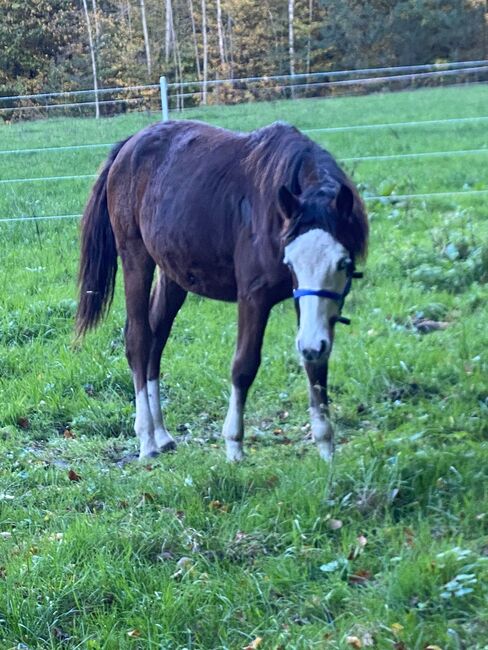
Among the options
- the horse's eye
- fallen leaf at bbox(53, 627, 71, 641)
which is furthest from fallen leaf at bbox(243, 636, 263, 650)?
the horse's eye

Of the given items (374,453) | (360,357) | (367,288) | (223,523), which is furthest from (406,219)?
(223,523)

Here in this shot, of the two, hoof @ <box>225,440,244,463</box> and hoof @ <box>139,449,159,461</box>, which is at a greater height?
hoof @ <box>225,440,244,463</box>

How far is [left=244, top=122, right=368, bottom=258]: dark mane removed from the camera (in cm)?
390

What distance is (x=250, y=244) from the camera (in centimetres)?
412

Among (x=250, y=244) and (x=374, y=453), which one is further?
(x=250, y=244)

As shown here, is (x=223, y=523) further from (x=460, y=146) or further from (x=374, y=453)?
(x=460, y=146)

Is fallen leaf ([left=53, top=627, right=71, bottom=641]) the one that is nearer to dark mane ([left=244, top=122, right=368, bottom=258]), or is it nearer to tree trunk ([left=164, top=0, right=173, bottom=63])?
dark mane ([left=244, top=122, right=368, bottom=258])

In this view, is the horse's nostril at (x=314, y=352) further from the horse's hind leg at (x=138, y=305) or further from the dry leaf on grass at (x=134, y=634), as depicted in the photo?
the horse's hind leg at (x=138, y=305)

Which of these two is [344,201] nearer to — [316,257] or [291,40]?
[316,257]

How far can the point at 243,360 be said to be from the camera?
13.8ft

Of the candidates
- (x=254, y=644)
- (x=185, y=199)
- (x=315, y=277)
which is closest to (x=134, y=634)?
(x=254, y=644)

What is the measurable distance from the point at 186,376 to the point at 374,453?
6.64 feet

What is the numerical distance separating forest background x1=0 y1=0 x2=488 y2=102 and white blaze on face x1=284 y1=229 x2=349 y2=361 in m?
19.5

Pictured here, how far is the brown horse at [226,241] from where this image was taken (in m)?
3.70
